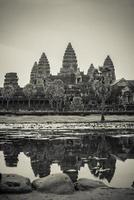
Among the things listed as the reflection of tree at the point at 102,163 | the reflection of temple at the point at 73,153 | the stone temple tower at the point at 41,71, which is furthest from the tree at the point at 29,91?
the reflection of tree at the point at 102,163

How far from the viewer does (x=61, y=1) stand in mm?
7438

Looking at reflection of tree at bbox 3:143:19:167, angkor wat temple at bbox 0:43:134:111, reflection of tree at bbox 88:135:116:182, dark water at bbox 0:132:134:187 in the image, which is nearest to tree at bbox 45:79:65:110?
angkor wat temple at bbox 0:43:134:111

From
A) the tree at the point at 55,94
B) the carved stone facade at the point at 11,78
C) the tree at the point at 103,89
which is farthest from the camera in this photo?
the tree at the point at 55,94

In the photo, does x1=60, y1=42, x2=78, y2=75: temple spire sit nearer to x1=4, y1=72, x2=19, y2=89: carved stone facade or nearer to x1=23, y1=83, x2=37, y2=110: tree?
x1=23, y1=83, x2=37, y2=110: tree

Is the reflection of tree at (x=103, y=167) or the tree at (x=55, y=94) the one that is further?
the tree at (x=55, y=94)

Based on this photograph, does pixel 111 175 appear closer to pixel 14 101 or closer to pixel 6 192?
pixel 6 192

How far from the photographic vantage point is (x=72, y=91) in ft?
101

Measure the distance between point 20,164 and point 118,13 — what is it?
373 cm

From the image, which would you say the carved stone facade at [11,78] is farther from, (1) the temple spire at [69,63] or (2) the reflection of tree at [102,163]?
(1) the temple spire at [69,63]

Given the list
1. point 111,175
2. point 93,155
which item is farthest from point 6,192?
point 93,155

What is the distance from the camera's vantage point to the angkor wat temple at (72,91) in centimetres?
2095

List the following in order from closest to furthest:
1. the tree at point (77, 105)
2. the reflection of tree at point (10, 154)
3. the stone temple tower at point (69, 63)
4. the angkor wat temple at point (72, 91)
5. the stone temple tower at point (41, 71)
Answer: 1. the reflection of tree at point (10, 154)
2. the angkor wat temple at point (72, 91)
3. the tree at point (77, 105)
4. the stone temple tower at point (41, 71)
5. the stone temple tower at point (69, 63)

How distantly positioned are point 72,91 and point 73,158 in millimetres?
24131

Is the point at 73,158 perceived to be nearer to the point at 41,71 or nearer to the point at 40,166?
the point at 40,166
